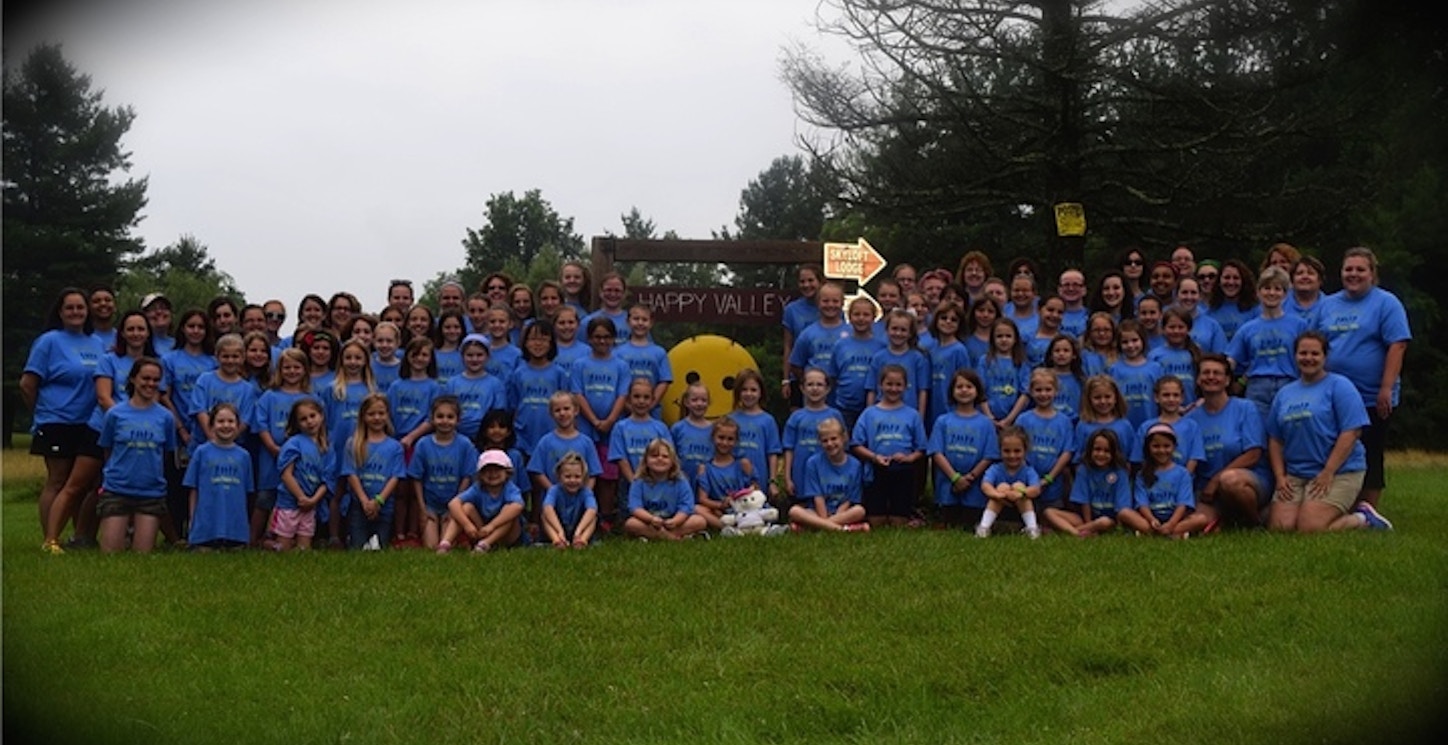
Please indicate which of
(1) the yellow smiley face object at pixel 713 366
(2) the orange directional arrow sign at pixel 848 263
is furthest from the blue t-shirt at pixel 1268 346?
(1) the yellow smiley face object at pixel 713 366

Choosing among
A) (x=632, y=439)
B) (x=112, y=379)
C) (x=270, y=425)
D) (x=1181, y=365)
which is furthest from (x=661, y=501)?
(x=112, y=379)

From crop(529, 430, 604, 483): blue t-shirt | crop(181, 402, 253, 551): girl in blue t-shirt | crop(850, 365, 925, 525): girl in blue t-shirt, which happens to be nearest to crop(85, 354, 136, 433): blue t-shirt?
crop(181, 402, 253, 551): girl in blue t-shirt

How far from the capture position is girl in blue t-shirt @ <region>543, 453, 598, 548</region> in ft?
32.9

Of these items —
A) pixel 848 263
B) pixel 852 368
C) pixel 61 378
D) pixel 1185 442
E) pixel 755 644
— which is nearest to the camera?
pixel 755 644

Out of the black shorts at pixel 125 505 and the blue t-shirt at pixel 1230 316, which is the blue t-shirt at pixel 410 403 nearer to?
the black shorts at pixel 125 505

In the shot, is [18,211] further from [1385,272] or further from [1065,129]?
[1385,272]

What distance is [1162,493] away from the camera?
998 cm

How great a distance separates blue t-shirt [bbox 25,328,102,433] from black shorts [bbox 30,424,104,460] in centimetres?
5

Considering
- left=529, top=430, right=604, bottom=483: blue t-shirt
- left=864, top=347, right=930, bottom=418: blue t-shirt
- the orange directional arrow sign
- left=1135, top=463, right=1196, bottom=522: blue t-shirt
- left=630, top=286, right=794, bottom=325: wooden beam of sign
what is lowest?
left=1135, top=463, right=1196, bottom=522: blue t-shirt

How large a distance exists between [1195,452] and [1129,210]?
35.5 feet

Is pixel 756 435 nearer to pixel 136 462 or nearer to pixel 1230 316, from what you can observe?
pixel 1230 316

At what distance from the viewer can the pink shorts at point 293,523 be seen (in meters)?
10.4

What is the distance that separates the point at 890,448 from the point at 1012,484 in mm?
984

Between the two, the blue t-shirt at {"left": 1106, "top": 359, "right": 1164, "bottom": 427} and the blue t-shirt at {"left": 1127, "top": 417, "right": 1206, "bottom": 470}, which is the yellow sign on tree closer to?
the blue t-shirt at {"left": 1106, "top": 359, "right": 1164, "bottom": 427}
